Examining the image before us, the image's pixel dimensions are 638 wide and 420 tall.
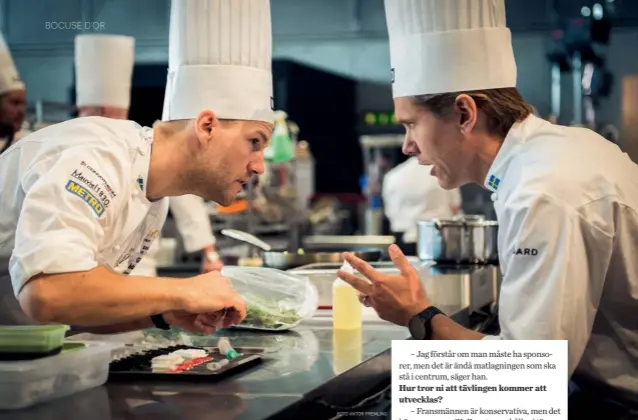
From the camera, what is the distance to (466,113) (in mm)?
1791

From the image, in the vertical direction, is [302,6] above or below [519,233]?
above

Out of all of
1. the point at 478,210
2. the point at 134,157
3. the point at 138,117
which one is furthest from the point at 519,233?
the point at 478,210

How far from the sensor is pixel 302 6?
788 cm

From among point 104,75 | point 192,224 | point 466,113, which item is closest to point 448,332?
point 466,113

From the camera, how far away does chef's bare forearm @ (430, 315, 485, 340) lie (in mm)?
1706

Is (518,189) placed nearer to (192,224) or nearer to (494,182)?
(494,182)

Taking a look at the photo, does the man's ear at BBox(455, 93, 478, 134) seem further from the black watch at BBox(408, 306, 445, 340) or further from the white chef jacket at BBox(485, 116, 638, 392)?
the black watch at BBox(408, 306, 445, 340)

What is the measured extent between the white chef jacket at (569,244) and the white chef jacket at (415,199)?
14.5ft

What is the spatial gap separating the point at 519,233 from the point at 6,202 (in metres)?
0.91

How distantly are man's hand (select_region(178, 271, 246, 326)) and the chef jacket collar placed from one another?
0.54 m

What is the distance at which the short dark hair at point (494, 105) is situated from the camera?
1769 mm

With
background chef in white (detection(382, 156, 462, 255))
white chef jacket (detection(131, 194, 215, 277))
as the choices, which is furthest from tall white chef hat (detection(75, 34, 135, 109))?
background chef in white (detection(382, 156, 462, 255))

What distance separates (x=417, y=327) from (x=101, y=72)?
6.66 feet

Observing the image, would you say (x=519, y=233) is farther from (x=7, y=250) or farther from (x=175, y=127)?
(x=7, y=250)
